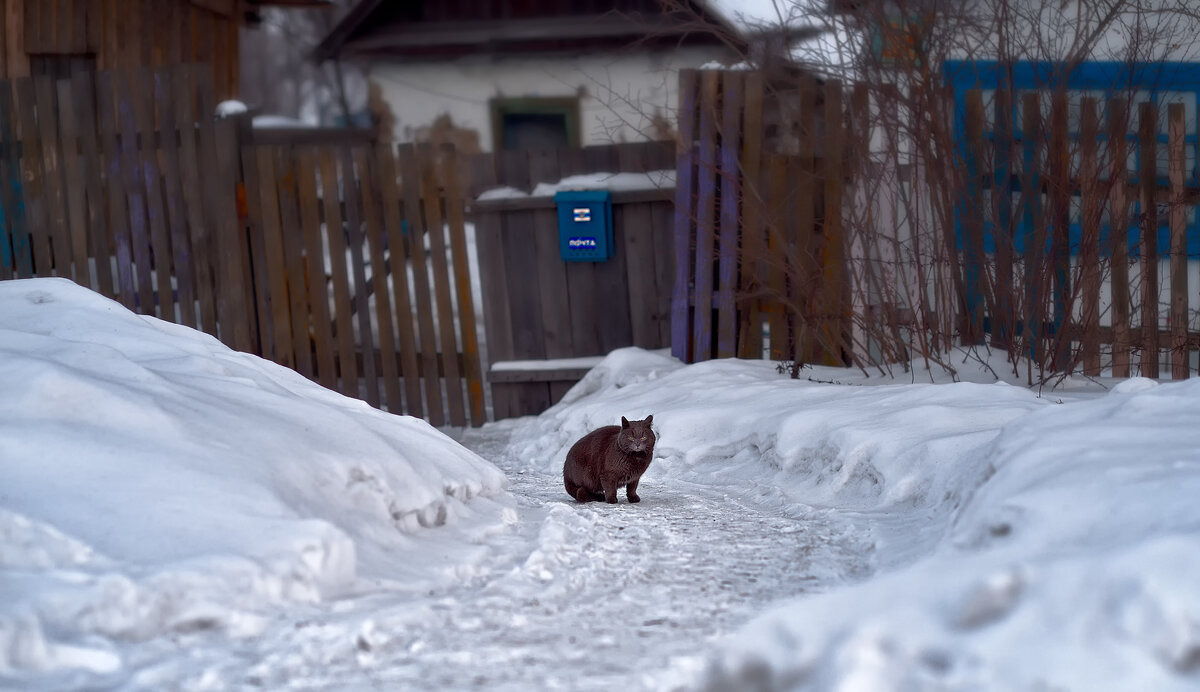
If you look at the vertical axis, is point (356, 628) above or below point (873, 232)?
below

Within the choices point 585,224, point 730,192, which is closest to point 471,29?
point 585,224

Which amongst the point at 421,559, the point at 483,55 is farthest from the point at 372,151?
the point at 483,55

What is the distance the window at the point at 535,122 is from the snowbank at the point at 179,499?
1378cm

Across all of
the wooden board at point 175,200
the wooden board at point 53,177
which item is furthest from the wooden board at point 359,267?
the wooden board at point 53,177

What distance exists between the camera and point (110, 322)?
5324mm

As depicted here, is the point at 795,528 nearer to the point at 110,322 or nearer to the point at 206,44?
the point at 110,322

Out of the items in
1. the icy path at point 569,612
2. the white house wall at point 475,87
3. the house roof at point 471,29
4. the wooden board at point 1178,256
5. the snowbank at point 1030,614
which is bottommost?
the icy path at point 569,612

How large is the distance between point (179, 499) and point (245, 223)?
5.78 metres

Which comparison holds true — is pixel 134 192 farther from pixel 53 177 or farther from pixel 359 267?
pixel 359 267

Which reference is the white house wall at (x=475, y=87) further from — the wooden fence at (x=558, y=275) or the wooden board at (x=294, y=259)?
the wooden board at (x=294, y=259)

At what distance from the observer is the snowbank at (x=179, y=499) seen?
3111mm

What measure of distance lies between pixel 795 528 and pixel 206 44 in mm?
12512

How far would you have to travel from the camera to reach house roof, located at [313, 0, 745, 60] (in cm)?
1820

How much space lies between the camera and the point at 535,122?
1889 cm
